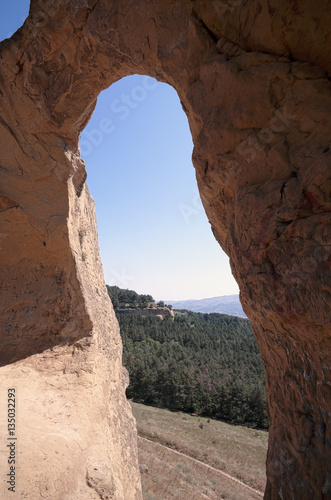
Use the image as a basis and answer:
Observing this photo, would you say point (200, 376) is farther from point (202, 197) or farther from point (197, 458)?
point (202, 197)

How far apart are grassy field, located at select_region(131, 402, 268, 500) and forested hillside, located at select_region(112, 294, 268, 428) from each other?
5810 millimetres

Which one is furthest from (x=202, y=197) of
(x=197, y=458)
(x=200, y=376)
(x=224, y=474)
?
(x=200, y=376)

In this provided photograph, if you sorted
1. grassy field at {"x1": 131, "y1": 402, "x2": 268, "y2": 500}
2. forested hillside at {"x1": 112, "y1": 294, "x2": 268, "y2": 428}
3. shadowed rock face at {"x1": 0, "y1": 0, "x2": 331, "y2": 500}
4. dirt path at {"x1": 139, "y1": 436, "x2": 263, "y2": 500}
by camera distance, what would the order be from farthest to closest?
forested hillside at {"x1": 112, "y1": 294, "x2": 268, "y2": 428} < dirt path at {"x1": 139, "y1": 436, "x2": 263, "y2": 500} < grassy field at {"x1": 131, "y1": 402, "x2": 268, "y2": 500} < shadowed rock face at {"x1": 0, "y1": 0, "x2": 331, "y2": 500}

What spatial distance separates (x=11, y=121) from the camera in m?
5.39

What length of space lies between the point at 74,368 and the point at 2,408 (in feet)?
4.37

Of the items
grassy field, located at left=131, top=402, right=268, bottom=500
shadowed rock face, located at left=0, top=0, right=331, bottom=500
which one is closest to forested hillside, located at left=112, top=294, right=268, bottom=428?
grassy field, located at left=131, top=402, right=268, bottom=500

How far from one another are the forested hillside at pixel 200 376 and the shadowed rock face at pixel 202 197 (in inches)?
1229

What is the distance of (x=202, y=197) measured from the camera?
3980 mm

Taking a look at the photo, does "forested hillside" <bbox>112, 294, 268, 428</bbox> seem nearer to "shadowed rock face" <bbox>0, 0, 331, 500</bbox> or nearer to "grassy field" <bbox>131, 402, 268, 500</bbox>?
"grassy field" <bbox>131, 402, 268, 500</bbox>

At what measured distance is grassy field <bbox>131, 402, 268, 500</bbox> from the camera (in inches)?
551

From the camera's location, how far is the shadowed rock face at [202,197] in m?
2.68

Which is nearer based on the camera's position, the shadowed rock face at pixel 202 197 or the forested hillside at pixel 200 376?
the shadowed rock face at pixel 202 197

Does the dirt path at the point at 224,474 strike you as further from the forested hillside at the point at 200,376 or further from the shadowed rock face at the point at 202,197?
the forested hillside at the point at 200,376

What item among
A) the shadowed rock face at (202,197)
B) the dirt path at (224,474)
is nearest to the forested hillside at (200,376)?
the dirt path at (224,474)
